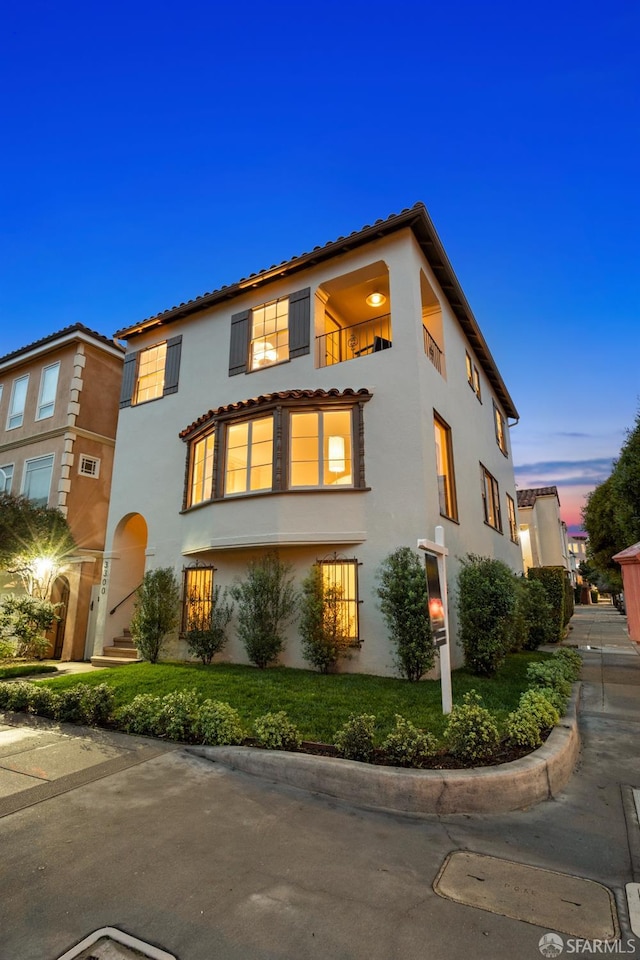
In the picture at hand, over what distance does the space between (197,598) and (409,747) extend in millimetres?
7930

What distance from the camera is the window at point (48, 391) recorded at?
15818 mm

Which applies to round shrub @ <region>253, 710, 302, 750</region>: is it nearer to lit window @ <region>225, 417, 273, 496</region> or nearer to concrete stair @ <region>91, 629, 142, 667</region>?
lit window @ <region>225, 417, 273, 496</region>

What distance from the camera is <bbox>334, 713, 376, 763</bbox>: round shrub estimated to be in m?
4.68

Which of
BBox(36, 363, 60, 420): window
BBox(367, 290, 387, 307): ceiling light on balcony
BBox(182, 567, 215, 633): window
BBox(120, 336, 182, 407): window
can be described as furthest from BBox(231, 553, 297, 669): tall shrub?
BBox(36, 363, 60, 420): window

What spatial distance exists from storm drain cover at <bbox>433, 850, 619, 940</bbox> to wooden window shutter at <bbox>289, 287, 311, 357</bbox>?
1035 cm

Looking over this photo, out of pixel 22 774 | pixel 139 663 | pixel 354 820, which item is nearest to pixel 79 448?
pixel 139 663

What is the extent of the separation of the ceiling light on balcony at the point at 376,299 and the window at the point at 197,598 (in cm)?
833

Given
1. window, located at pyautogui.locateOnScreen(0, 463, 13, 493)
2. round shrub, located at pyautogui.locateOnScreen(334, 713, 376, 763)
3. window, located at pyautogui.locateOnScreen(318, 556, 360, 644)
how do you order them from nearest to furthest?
round shrub, located at pyautogui.locateOnScreen(334, 713, 376, 763)
window, located at pyautogui.locateOnScreen(318, 556, 360, 644)
window, located at pyautogui.locateOnScreen(0, 463, 13, 493)

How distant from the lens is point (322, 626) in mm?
9180

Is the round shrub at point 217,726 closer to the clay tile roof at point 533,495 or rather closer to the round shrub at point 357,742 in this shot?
the round shrub at point 357,742

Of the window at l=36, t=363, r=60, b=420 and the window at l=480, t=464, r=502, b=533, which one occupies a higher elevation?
the window at l=36, t=363, r=60, b=420

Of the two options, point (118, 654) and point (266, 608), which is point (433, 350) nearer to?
point (266, 608)

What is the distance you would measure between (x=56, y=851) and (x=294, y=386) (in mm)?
9721

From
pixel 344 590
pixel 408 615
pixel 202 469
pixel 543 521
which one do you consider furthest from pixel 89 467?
pixel 543 521
